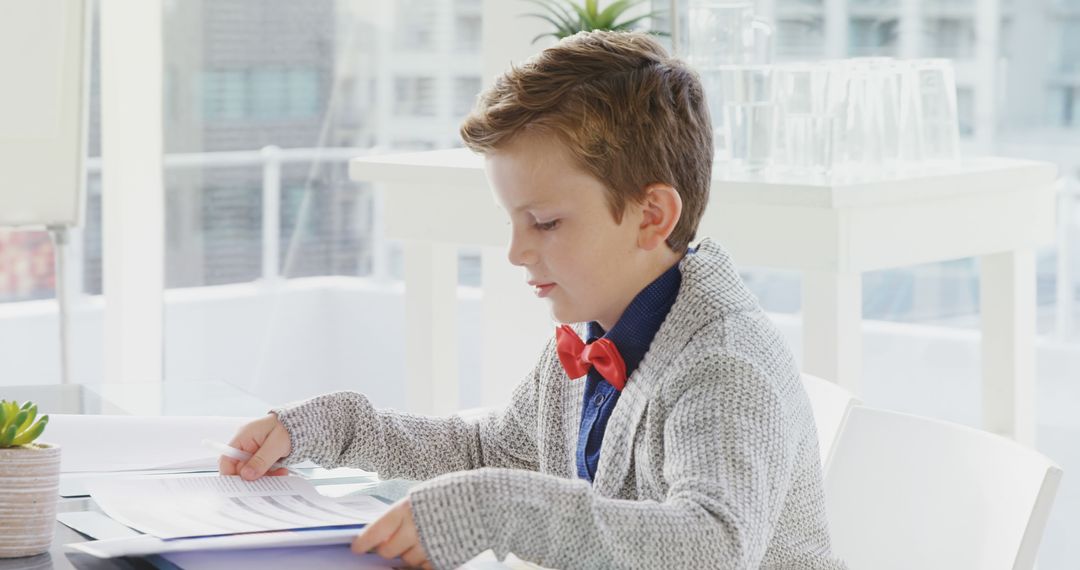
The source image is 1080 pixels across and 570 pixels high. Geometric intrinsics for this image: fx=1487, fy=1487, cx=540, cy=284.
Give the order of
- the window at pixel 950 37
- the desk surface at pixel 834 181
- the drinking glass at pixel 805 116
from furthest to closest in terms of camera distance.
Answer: the window at pixel 950 37
the drinking glass at pixel 805 116
the desk surface at pixel 834 181

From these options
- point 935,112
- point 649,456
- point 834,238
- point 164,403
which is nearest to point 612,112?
point 649,456

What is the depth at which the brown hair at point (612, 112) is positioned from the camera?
103 cm

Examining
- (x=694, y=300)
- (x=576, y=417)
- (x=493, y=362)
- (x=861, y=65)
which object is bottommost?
(x=493, y=362)

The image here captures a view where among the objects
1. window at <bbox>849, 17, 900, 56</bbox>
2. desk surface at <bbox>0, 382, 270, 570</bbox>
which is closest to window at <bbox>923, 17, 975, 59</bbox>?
window at <bbox>849, 17, 900, 56</bbox>

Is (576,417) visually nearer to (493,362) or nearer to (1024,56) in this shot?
(493,362)

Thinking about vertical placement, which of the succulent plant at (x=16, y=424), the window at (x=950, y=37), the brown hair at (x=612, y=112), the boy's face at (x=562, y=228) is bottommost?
the succulent plant at (x=16, y=424)

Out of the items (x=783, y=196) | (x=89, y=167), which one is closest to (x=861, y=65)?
(x=783, y=196)

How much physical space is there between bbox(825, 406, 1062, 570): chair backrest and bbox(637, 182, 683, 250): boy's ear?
0.27 m

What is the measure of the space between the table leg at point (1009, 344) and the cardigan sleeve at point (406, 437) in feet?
3.57

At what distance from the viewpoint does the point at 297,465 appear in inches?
45.3

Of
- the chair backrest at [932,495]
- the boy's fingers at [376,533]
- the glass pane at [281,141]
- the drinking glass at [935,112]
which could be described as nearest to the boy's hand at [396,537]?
the boy's fingers at [376,533]

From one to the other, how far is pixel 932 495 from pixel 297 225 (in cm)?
251

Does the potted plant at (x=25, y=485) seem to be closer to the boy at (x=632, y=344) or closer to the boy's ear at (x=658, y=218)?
the boy at (x=632, y=344)

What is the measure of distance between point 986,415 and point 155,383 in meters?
1.20
